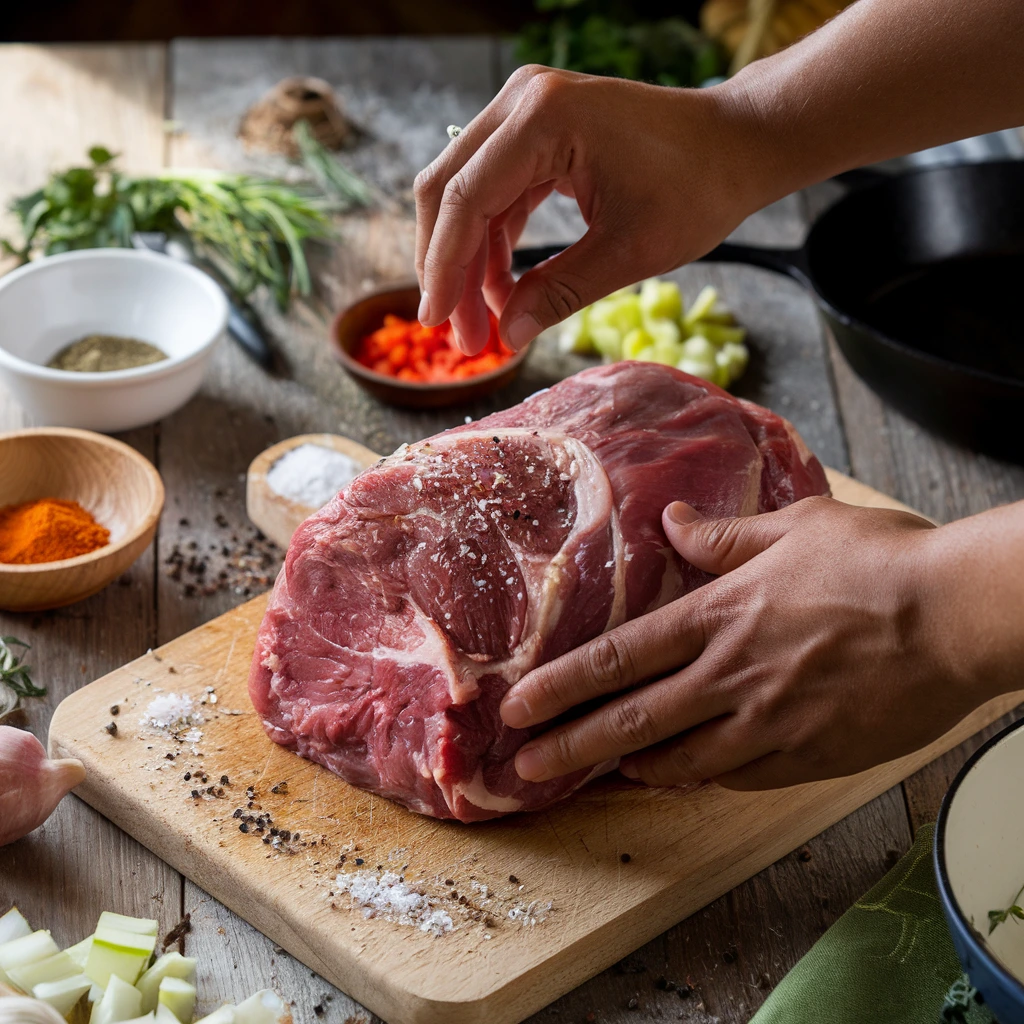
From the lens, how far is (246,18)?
6594 millimetres

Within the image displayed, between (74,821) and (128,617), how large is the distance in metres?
0.55

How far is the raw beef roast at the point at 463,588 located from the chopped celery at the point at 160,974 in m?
0.41

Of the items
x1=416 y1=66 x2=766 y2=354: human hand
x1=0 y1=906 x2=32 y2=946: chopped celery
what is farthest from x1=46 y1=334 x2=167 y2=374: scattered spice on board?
x1=0 y1=906 x2=32 y2=946: chopped celery

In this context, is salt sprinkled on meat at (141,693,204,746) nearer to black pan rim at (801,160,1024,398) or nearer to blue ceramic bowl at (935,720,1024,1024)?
blue ceramic bowl at (935,720,1024,1024)

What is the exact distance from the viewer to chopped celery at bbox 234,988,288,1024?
1.71 metres

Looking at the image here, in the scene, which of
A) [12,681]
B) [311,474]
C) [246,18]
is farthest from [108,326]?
[246,18]

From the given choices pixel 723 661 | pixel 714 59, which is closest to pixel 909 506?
pixel 723 661

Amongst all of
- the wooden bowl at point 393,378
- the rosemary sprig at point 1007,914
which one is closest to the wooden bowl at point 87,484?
the wooden bowl at point 393,378

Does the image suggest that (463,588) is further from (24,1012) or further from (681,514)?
(24,1012)

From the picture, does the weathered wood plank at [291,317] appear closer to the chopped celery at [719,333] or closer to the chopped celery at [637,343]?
the chopped celery at [637,343]

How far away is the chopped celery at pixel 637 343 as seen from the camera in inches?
128

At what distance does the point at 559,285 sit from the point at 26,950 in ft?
4.59

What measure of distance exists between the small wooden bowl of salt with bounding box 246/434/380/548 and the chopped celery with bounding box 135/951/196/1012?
1026mm

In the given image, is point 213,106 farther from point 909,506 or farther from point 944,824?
point 944,824
